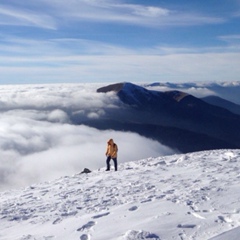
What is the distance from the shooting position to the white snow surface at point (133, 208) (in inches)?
332

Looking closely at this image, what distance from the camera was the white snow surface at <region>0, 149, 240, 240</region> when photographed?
332 inches

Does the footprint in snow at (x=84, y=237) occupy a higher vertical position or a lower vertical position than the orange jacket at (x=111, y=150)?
higher

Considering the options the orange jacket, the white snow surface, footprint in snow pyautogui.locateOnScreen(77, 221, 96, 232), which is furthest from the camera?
the orange jacket

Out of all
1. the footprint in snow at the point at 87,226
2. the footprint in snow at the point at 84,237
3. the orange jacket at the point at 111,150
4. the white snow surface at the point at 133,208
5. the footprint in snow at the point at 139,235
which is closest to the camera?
the footprint in snow at the point at 139,235

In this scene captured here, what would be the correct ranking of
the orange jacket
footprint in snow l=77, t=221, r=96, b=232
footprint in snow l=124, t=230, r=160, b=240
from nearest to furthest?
footprint in snow l=124, t=230, r=160, b=240, footprint in snow l=77, t=221, r=96, b=232, the orange jacket

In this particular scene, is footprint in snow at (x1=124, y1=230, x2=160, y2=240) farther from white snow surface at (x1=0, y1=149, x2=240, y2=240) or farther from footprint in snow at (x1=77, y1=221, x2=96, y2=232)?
footprint in snow at (x1=77, y1=221, x2=96, y2=232)

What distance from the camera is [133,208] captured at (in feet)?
34.4

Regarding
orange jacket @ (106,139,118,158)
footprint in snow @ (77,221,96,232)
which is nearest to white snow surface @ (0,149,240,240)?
footprint in snow @ (77,221,96,232)

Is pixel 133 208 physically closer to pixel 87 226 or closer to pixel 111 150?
pixel 87 226

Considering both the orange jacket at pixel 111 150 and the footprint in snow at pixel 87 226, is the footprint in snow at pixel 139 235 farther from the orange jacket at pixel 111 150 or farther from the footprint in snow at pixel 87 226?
the orange jacket at pixel 111 150

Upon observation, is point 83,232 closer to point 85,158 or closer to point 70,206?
point 70,206

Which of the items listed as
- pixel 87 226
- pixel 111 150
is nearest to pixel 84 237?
pixel 87 226

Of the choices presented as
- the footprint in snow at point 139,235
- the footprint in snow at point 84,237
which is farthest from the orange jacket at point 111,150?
the footprint in snow at point 139,235

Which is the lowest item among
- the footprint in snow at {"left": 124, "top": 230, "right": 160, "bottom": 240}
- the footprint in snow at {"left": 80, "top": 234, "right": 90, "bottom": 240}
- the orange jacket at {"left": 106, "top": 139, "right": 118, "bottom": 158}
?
the orange jacket at {"left": 106, "top": 139, "right": 118, "bottom": 158}
